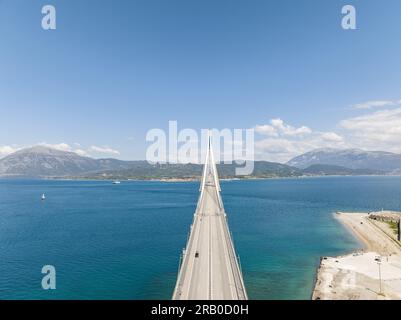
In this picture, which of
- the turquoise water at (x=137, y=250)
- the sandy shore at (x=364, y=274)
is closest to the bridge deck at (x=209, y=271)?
the turquoise water at (x=137, y=250)

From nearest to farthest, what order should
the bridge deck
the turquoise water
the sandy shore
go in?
the bridge deck < the sandy shore < the turquoise water

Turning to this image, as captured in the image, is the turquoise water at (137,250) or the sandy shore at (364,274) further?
the turquoise water at (137,250)

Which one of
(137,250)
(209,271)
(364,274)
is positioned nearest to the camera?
(209,271)

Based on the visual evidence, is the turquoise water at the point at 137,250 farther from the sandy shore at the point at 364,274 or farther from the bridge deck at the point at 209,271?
the bridge deck at the point at 209,271

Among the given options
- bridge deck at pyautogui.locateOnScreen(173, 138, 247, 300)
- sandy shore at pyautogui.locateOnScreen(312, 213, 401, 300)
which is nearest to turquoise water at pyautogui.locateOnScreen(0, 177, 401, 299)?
sandy shore at pyautogui.locateOnScreen(312, 213, 401, 300)

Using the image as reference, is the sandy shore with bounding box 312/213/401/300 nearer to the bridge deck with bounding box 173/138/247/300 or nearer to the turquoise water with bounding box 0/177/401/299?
the turquoise water with bounding box 0/177/401/299

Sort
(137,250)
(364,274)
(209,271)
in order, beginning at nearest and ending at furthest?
(209,271) → (364,274) → (137,250)

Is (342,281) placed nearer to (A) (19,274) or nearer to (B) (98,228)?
(A) (19,274)

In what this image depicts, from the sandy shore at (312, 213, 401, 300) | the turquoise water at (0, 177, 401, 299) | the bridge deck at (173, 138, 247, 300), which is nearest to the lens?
the bridge deck at (173, 138, 247, 300)

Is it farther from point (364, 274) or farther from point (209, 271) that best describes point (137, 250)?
point (364, 274)

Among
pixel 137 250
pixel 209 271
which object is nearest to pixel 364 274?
pixel 209 271
